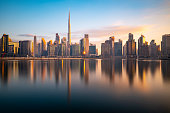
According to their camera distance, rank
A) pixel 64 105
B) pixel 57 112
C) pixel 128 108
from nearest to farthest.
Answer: pixel 57 112 → pixel 128 108 → pixel 64 105

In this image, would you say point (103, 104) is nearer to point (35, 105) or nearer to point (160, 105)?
point (160, 105)

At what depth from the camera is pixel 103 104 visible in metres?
12.5

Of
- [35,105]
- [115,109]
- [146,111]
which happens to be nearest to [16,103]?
[35,105]

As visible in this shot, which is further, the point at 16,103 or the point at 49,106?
the point at 16,103

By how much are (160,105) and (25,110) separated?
13404 mm

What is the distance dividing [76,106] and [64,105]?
4.21 feet

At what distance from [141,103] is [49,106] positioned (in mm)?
9710

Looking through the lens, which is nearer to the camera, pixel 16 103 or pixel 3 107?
pixel 3 107

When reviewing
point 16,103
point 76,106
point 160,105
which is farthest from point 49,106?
point 160,105

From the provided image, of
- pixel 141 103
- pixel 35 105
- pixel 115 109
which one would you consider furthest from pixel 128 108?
pixel 35 105

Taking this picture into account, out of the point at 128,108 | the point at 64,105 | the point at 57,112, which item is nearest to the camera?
the point at 57,112

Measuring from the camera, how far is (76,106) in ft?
39.2

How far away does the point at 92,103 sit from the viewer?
12812 mm

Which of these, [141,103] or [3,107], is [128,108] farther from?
[3,107]
